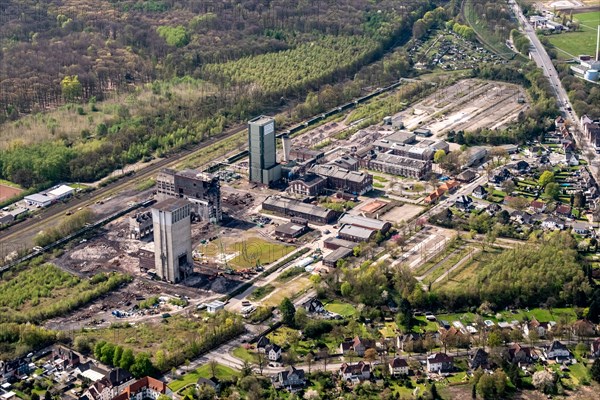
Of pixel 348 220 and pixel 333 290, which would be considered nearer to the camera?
pixel 333 290

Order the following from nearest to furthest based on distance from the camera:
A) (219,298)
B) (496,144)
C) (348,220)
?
(219,298), (348,220), (496,144)

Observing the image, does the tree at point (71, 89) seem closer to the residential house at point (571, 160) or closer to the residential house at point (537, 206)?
the residential house at point (571, 160)

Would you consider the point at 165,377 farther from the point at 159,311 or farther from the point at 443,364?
the point at 443,364

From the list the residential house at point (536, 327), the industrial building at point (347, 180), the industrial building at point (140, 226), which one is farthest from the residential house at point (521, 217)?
the industrial building at point (140, 226)

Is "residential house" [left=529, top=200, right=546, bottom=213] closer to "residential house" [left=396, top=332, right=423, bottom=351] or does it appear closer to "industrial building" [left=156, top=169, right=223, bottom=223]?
"residential house" [left=396, top=332, right=423, bottom=351]

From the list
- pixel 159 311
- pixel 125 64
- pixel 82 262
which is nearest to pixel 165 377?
pixel 159 311

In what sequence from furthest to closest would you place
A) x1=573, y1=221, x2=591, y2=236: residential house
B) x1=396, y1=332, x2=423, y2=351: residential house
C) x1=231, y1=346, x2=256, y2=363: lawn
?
1. x1=573, y1=221, x2=591, y2=236: residential house
2. x1=396, y1=332, x2=423, y2=351: residential house
3. x1=231, y1=346, x2=256, y2=363: lawn

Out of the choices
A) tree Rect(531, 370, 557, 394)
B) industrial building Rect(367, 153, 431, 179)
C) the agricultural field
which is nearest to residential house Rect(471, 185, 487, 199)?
industrial building Rect(367, 153, 431, 179)
